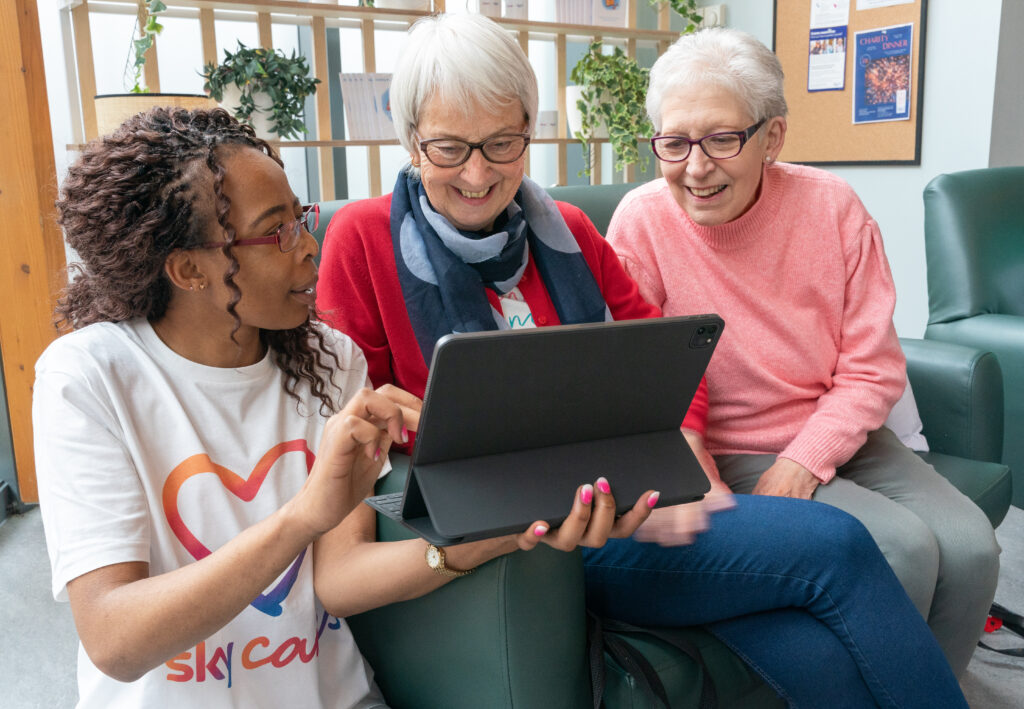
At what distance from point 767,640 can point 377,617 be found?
0.49m

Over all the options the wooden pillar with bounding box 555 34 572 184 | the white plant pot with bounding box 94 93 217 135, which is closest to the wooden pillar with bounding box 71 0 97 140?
the white plant pot with bounding box 94 93 217 135

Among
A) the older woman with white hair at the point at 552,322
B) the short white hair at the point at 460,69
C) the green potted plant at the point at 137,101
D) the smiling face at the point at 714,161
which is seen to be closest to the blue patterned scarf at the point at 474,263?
the older woman with white hair at the point at 552,322

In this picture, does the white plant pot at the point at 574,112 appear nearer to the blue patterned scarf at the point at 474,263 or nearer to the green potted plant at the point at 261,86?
the green potted plant at the point at 261,86

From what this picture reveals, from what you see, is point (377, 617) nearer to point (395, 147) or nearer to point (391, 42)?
point (395, 147)

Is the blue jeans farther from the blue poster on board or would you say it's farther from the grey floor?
the blue poster on board

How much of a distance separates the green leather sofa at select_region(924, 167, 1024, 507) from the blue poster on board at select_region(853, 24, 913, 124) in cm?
104

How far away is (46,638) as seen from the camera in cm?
200

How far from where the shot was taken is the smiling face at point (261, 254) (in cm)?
97

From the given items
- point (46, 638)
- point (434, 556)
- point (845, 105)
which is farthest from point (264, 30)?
point (434, 556)

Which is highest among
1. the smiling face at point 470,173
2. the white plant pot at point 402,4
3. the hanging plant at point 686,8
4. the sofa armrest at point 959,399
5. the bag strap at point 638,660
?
the hanging plant at point 686,8

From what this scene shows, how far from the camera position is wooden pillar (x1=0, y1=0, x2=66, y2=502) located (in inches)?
96.0

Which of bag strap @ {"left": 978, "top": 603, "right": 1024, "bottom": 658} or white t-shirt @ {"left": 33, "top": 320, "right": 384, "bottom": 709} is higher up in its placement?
white t-shirt @ {"left": 33, "top": 320, "right": 384, "bottom": 709}

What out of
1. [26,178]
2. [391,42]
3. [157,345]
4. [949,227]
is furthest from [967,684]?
[391,42]

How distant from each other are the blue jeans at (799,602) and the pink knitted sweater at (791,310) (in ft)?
1.43
